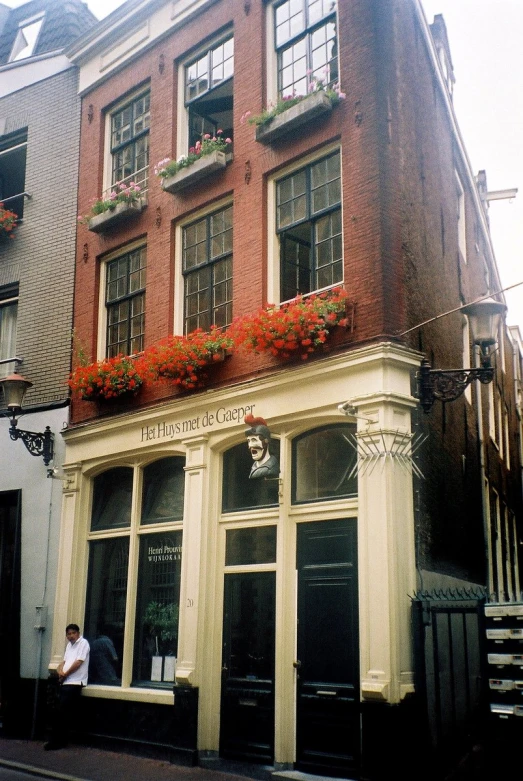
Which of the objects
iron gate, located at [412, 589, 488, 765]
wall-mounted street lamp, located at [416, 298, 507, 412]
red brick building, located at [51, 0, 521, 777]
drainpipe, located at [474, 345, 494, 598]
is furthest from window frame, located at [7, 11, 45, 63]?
iron gate, located at [412, 589, 488, 765]

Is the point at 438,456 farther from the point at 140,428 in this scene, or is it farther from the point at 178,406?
the point at 140,428

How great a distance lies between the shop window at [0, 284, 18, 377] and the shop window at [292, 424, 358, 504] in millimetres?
7630

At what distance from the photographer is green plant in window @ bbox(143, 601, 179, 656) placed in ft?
40.3

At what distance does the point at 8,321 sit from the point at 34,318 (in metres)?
1.01

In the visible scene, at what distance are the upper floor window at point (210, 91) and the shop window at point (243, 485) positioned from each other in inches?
202

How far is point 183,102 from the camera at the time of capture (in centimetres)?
1437

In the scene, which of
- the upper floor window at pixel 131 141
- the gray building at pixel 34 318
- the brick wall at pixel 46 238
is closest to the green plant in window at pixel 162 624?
the gray building at pixel 34 318

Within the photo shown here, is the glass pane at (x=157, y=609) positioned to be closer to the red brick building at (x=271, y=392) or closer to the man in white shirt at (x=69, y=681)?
the red brick building at (x=271, y=392)

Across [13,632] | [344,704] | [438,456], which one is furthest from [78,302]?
[344,704]

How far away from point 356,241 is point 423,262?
1.44m

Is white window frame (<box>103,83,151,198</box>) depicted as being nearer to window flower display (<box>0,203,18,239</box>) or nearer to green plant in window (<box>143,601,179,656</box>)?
Answer: window flower display (<box>0,203,18,239</box>)

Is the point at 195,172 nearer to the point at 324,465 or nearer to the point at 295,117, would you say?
the point at 295,117

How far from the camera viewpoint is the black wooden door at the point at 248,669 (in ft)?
34.9

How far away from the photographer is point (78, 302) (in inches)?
602
